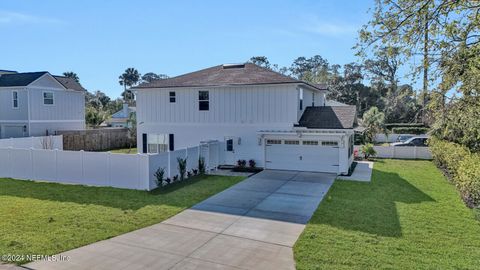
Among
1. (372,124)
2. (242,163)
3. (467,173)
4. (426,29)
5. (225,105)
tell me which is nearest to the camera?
(426,29)

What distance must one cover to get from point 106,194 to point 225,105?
8657 millimetres

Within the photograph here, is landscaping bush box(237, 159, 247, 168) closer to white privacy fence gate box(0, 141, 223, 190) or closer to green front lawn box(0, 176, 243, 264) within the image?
white privacy fence gate box(0, 141, 223, 190)

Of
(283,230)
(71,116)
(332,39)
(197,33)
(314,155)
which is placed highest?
(197,33)

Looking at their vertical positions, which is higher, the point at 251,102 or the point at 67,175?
the point at 251,102

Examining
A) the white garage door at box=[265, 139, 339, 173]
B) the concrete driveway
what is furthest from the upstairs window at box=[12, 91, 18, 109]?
the concrete driveway

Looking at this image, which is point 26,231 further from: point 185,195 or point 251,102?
point 251,102

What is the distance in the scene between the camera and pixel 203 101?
738 inches

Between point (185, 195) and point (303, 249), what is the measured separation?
5.78 meters

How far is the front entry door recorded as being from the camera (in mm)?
18453

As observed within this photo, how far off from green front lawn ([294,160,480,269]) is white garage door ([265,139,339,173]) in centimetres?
321

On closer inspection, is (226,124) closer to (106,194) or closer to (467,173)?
(106,194)

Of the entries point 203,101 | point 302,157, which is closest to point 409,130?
point 302,157

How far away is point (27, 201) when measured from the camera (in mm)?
10523

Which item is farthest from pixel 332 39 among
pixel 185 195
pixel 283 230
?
pixel 185 195
